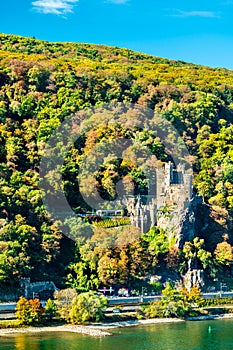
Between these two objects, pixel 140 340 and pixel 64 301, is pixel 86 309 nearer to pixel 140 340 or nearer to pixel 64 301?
pixel 64 301

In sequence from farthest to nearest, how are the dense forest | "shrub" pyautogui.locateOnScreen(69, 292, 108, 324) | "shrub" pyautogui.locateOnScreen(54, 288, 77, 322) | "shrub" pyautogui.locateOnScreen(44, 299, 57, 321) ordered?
the dense forest → "shrub" pyautogui.locateOnScreen(54, 288, 77, 322) → "shrub" pyautogui.locateOnScreen(44, 299, 57, 321) → "shrub" pyautogui.locateOnScreen(69, 292, 108, 324)

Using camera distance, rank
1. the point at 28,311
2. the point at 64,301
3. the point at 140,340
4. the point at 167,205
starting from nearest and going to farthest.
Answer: the point at 140,340
the point at 28,311
the point at 64,301
the point at 167,205

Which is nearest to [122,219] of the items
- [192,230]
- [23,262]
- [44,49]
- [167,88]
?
[192,230]

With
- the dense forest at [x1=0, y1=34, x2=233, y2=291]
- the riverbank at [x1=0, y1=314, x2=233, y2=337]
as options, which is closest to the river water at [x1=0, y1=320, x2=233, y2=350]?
the riverbank at [x1=0, y1=314, x2=233, y2=337]

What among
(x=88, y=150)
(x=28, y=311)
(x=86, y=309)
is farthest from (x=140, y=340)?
(x=88, y=150)

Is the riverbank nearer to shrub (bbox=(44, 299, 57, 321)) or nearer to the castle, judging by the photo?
shrub (bbox=(44, 299, 57, 321))
